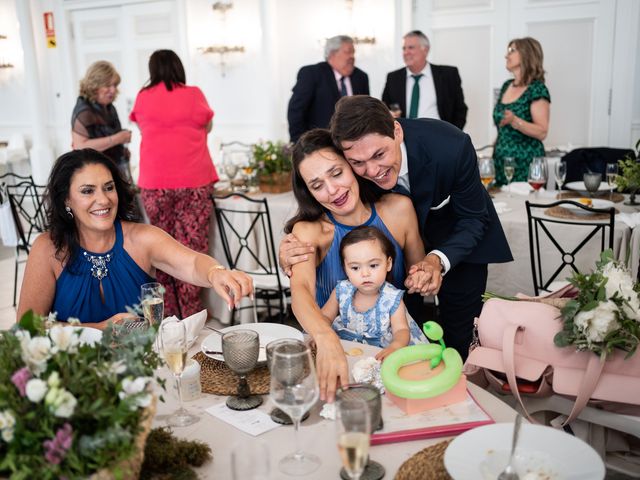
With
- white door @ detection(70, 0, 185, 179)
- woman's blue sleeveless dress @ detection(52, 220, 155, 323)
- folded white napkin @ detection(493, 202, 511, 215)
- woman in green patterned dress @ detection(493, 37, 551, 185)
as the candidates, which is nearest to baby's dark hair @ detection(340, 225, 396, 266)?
woman's blue sleeveless dress @ detection(52, 220, 155, 323)

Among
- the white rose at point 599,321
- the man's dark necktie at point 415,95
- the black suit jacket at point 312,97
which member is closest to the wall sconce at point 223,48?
the black suit jacket at point 312,97

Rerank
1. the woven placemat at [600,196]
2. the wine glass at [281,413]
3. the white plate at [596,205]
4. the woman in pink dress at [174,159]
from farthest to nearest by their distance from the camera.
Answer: the woman in pink dress at [174,159], the woven placemat at [600,196], the white plate at [596,205], the wine glass at [281,413]

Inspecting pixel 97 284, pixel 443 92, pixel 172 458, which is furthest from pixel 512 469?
pixel 443 92

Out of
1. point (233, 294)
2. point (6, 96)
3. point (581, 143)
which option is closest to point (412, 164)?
point (233, 294)

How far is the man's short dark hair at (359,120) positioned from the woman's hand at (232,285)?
54 centimetres

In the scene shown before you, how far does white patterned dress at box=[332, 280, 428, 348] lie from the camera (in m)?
2.16

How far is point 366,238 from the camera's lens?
2178 millimetres

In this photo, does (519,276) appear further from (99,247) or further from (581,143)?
(581,143)

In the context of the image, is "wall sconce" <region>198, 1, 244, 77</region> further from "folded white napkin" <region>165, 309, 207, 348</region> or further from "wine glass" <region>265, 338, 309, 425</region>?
"wine glass" <region>265, 338, 309, 425</region>

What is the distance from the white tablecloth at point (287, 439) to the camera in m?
1.28

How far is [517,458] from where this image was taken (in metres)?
1.24

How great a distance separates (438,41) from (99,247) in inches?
191

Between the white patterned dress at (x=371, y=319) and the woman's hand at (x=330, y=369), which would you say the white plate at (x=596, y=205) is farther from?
the woman's hand at (x=330, y=369)

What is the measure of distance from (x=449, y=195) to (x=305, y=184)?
1.95 ft
